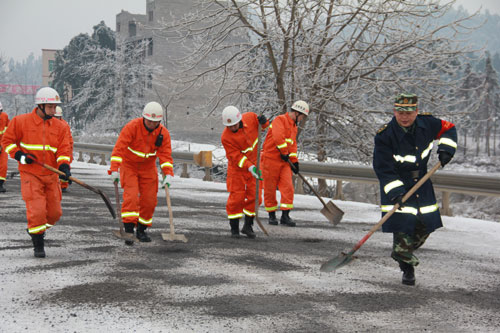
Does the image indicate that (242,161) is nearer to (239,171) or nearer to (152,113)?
(239,171)

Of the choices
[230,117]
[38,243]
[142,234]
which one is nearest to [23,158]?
[38,243]

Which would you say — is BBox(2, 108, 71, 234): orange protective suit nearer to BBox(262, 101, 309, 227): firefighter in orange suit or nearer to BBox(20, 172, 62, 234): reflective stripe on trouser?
BBox(20, 172, 62, 234): reflective stripe on trouser

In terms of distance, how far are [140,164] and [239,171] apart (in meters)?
1.38

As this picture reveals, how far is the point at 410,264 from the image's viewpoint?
587 centimetres

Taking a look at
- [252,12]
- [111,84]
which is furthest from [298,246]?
[111,84]

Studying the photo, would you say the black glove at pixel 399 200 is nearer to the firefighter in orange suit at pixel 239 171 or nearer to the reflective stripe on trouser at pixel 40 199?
the firefighter in orange suit at pixel 239 171

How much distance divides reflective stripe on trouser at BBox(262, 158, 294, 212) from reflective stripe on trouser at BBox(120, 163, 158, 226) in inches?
94.9

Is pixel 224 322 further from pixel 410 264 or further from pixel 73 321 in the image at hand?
pixel 410 264

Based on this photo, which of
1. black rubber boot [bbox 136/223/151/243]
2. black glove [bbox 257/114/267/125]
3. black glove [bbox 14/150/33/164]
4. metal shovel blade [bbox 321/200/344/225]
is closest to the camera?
black glove [bbox 14/150/33/164]

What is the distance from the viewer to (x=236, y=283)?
5.81m

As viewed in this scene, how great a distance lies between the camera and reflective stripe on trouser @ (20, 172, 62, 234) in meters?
6.90

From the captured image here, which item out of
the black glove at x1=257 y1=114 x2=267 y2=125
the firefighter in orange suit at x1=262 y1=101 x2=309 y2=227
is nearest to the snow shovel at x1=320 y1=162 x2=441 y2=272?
the black glove at x1=257 y1=114 x2=267 y2=125

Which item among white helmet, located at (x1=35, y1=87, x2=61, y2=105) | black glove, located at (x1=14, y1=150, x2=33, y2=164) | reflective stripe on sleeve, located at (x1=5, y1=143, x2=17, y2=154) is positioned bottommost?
black glove, located at (x1=14, y1=150, x2=33, y2=164)

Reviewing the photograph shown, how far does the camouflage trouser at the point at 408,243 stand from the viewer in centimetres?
584
